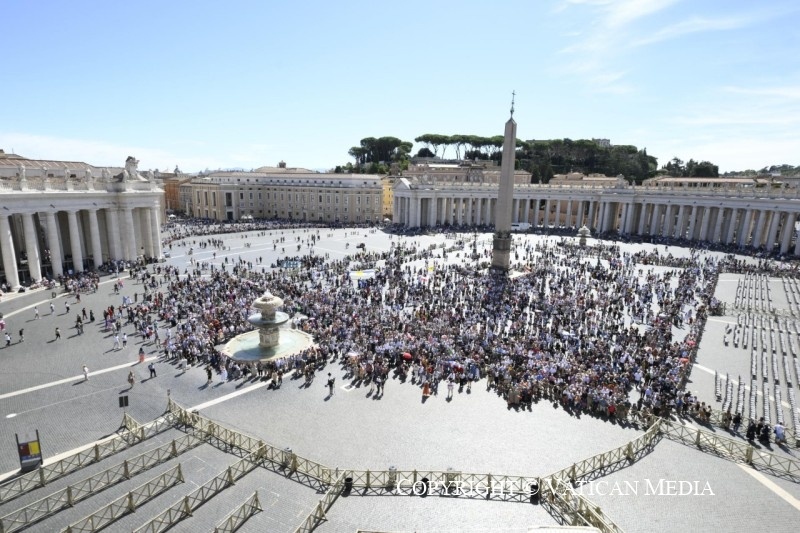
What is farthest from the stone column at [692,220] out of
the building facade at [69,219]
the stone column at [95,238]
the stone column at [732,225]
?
the stone column at [95,238]

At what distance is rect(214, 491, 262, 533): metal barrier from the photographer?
9852 mm

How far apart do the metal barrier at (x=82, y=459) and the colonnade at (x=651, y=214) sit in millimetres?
59453

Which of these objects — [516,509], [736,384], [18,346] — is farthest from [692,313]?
[18,346]

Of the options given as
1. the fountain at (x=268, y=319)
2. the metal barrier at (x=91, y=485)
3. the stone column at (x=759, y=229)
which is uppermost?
the stone column at (x=759, y=229)

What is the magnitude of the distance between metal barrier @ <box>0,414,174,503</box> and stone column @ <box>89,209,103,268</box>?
29.9m

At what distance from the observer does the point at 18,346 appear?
21.4 meters

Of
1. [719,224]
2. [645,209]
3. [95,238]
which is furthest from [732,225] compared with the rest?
[95,238]

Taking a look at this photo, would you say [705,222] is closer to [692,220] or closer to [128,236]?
[692,220]

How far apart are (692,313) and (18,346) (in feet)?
123

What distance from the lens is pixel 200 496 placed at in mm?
10914

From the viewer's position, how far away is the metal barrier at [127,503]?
986 centimetres

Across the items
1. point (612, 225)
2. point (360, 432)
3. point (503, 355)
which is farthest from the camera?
point (612, 225)

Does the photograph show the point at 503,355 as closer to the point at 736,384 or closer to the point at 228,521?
the point at 736,384

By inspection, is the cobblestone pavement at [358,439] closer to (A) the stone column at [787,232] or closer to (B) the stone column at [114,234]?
(B) the stone column at [114,234]
